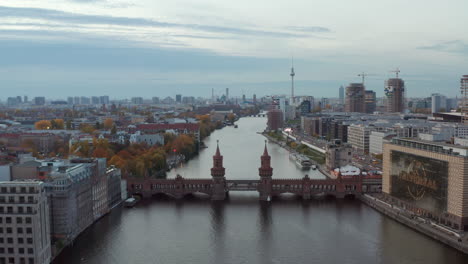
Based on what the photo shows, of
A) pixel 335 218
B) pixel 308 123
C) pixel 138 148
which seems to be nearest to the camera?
pixel 335 218

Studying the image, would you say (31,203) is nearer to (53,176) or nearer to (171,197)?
(53,176)

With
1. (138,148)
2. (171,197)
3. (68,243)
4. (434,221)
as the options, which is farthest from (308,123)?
(68,243)

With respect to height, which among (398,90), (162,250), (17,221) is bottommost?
(162,250)

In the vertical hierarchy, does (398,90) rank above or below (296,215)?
above

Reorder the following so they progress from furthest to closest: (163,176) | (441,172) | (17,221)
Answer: (163,176) < (441,172) < (17,221)

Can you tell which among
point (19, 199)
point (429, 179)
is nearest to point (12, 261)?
point (19, 199)

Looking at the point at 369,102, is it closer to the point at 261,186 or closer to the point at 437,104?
the point at 437,104

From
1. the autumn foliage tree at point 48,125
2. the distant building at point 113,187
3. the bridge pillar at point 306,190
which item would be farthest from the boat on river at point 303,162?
the autumn foliage tree at point 48,125
